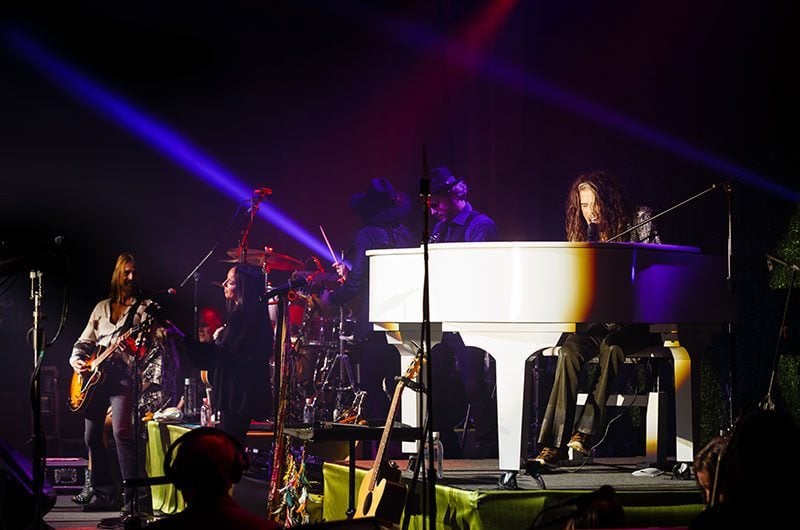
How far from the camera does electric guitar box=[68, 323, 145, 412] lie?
→ 760cm

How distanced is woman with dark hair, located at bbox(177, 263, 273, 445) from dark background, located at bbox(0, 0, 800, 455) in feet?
8.98

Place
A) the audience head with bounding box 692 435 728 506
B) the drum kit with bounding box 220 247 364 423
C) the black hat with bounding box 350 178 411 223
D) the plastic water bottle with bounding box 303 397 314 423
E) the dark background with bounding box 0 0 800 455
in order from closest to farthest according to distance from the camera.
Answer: the audience head with bounding box 692 435 728 506
the plastic water bottle with bounding box 303 397 314 423
the black hat with bounding box 350 178 411 223
the drum kit with bounding box 220 247 364 423
the dark background with bounding box 0 0 800 455

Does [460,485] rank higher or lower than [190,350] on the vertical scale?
lower

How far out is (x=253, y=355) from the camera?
25.0ft

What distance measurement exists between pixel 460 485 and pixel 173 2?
25.4 ft

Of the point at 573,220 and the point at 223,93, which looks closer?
the point at 573,220

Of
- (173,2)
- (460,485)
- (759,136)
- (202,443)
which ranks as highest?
(173,2)

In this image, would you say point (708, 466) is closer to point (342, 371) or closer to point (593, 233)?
point (593, 233)

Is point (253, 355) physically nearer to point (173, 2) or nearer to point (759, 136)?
point (759, 136)

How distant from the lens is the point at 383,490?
4.97 metres

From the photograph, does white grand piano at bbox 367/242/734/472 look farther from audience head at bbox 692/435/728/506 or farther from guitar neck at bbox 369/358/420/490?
audience head at bbox 692/435/728/506

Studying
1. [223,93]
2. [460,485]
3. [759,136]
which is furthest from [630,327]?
[223,93]

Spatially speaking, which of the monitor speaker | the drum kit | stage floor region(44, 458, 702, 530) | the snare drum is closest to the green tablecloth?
the drum kit

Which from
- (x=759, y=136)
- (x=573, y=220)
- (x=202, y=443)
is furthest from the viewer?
(x=759, y=136)
